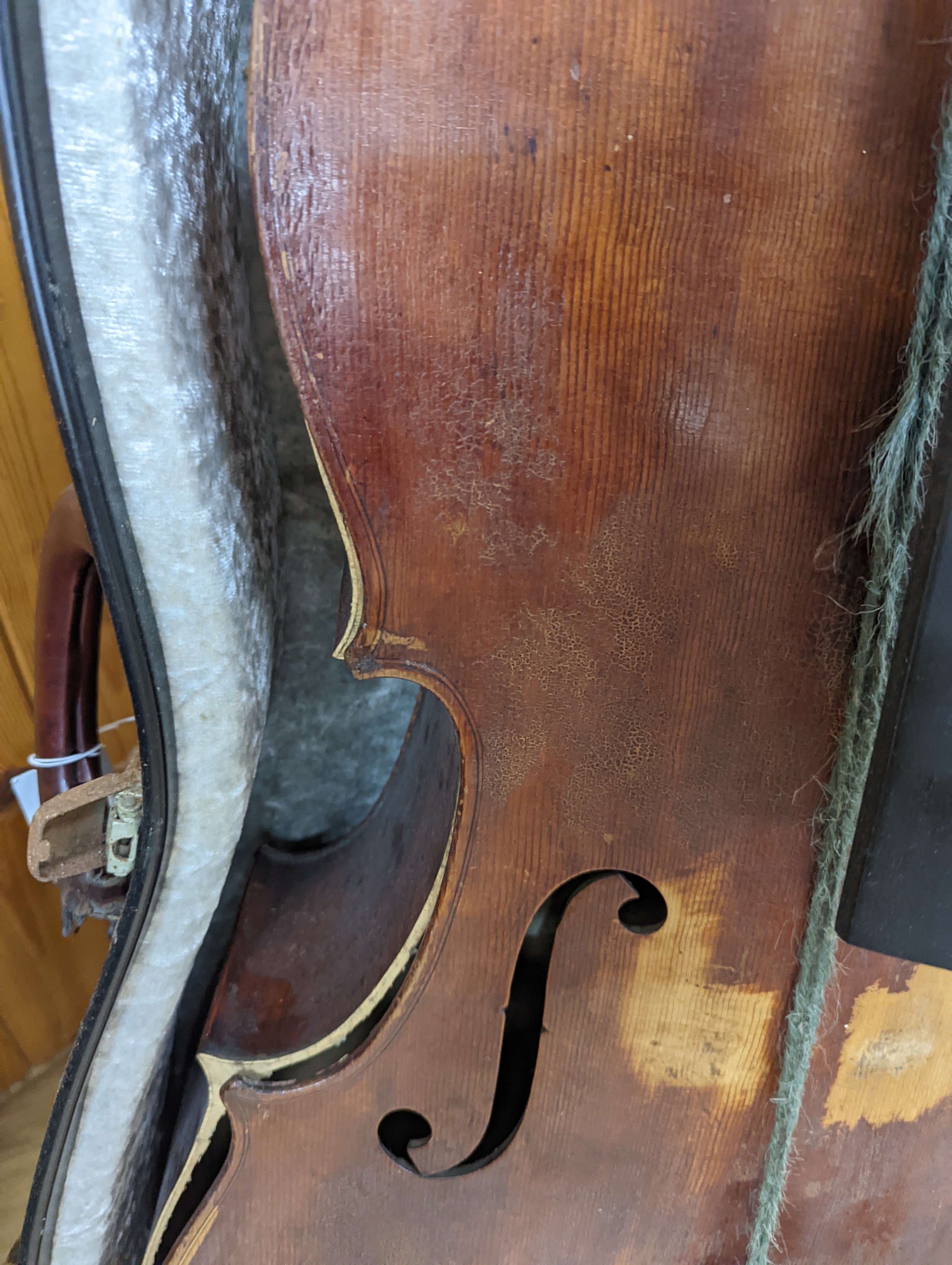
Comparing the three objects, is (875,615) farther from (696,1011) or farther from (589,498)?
(696,1011)

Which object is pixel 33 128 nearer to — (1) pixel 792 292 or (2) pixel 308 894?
(1) pixel 792 292

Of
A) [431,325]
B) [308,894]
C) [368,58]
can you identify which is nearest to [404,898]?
[308,894]

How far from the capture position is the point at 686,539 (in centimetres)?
43

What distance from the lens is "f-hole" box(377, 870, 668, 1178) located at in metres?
0.57

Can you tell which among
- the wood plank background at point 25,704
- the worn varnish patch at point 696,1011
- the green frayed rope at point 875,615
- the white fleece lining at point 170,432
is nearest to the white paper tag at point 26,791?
the wood plank background at point 25,704

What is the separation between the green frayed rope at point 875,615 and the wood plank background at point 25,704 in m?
0.67

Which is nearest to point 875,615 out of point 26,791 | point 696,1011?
point 696,1011

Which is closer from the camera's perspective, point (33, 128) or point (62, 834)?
point (33, 128)

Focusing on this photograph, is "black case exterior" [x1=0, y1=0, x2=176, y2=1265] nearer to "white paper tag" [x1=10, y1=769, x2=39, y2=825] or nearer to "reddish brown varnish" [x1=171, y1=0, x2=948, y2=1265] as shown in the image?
"reddish brown varnish" [x1=171, y1=0, x2=948, y2=1265]

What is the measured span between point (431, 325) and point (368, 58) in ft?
0.37

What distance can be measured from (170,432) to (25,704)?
640mm

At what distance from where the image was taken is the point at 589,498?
1.39ft

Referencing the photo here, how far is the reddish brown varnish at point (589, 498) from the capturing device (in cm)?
35

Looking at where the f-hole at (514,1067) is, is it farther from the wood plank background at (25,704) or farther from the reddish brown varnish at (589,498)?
the wood plank background at (25,704)
